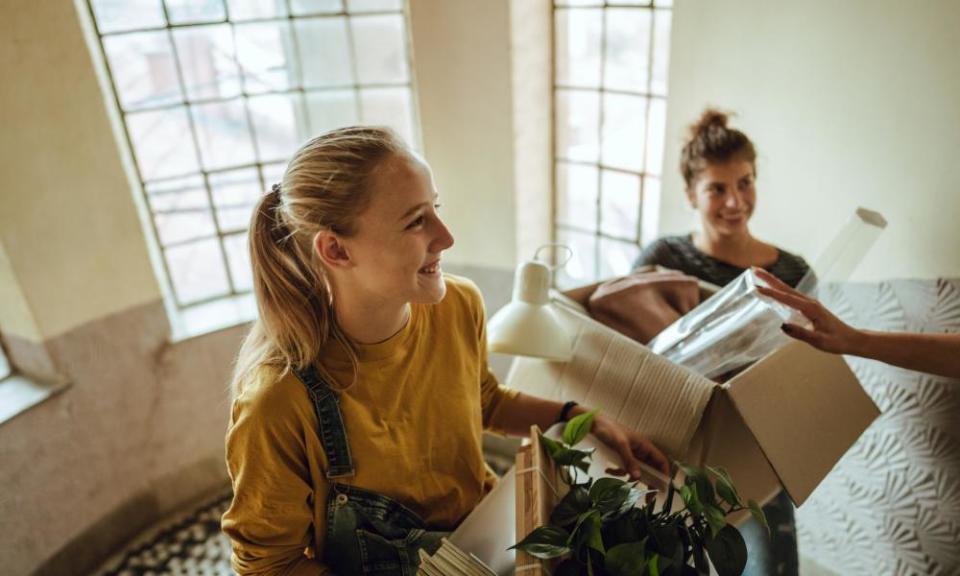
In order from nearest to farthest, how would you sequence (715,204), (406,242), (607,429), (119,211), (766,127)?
(406,242) → (607,429) → (715,204) → (766,127) → (119,211)

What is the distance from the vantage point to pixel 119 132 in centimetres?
254

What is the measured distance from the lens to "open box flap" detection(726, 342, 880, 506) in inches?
49.8

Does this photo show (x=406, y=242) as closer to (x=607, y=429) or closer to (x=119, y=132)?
(x=607, y=429)

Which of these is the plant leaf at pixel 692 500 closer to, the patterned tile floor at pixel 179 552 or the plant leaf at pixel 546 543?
the plant leaf at pixel 546 543

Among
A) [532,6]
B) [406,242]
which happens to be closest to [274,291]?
[406,242]

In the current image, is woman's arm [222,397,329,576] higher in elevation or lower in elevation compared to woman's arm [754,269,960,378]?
lower

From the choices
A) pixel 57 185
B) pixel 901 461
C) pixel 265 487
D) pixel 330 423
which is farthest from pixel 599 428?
pixel 57 185

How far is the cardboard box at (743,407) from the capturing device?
1278mm

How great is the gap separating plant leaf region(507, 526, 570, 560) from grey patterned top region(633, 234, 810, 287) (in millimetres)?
1124

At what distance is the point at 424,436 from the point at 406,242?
0.43 metres

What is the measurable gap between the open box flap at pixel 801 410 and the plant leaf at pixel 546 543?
46cm

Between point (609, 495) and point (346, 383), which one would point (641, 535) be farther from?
point (346, 383)

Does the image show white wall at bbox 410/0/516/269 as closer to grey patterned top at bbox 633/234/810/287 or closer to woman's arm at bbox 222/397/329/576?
grey patterned top at bbox 633/234/810/287

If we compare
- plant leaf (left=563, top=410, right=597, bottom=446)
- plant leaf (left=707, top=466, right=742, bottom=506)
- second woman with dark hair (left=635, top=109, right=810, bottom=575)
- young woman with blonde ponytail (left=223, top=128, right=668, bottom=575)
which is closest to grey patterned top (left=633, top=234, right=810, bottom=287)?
second woman with dark hair (left=635, top=109, right=810, bottom=575)
